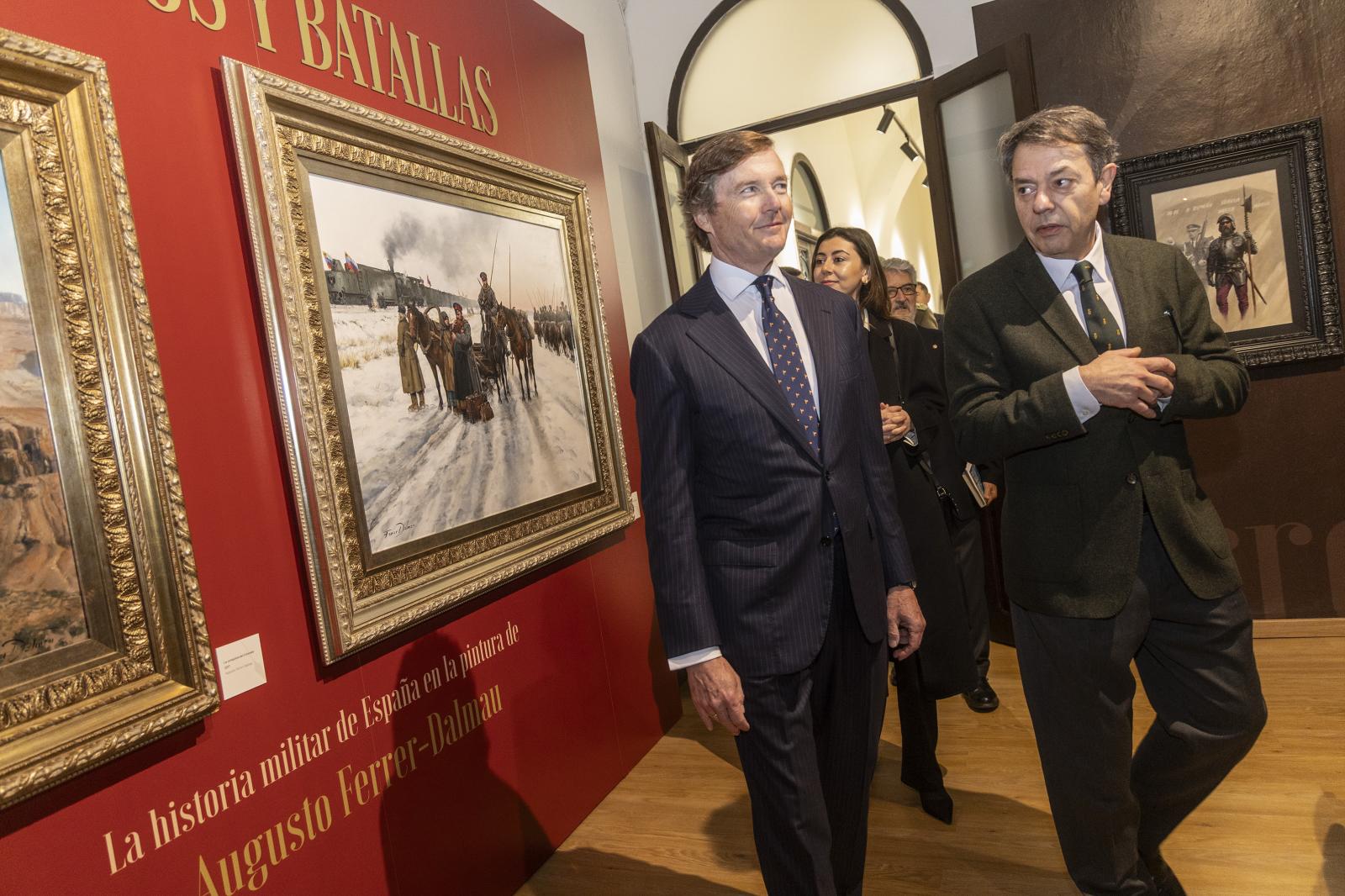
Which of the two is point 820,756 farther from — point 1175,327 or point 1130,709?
point 1175,327

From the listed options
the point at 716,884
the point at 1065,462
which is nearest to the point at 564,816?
the point at 716,884

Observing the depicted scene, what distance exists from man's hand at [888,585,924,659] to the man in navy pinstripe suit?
109 mm

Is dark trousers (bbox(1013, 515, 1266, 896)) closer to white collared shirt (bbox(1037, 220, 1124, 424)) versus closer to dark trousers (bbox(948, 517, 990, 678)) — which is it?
white collared shirt (bbox(1037, 220, 1124, 424))

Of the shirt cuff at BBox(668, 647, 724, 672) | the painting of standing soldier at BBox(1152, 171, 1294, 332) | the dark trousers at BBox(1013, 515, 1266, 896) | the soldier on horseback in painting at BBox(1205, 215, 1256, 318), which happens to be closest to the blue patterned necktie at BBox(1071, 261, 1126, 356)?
the dark trousers at BBox(1013, 515, 1266, 896)

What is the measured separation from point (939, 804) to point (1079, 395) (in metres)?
1.53

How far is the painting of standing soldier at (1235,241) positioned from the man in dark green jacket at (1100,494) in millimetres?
2537

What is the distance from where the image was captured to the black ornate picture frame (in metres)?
3.92

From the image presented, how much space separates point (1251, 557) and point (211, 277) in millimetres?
4276

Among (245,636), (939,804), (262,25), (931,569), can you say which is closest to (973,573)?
(931,569)

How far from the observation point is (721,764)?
3.41 m

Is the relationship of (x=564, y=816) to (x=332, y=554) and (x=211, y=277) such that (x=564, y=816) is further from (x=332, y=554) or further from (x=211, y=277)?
(x=211, y=277)

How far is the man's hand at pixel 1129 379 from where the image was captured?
5.54 feet

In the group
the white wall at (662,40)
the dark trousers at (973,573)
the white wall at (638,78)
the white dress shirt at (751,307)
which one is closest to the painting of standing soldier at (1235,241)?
the white wall at (638,78)

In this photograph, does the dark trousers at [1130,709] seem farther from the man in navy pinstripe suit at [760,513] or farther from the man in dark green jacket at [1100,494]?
the man in navy pinstripe suit at [760,513]
